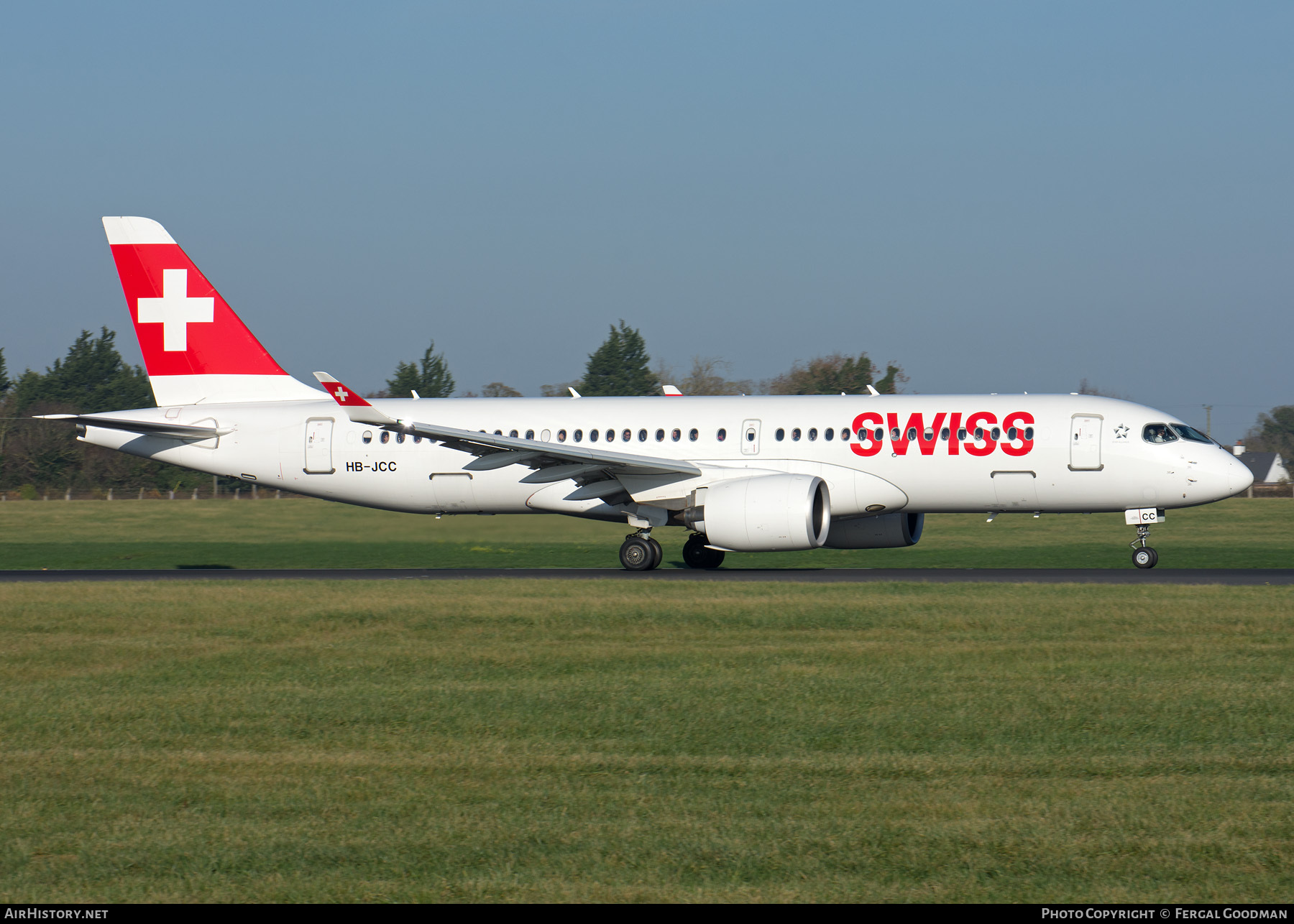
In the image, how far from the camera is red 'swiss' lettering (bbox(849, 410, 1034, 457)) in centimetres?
2552

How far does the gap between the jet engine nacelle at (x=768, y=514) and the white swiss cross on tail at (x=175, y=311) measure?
13.0 m

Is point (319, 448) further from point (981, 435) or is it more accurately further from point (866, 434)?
point (981, 435)

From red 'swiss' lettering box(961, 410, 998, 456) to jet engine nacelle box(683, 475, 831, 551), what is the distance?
315 centimetres

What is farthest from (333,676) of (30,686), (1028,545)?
(1028,545)

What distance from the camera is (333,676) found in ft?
41.9

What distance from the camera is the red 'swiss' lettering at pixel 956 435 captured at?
2552 centimetres

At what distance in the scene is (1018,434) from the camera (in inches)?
1006

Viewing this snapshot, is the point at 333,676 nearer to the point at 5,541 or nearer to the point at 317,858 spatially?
the point at 317,858

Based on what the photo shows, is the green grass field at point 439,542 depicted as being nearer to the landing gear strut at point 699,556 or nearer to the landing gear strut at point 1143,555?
the landing gear strut at point 699,556

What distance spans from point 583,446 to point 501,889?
71.6 ft

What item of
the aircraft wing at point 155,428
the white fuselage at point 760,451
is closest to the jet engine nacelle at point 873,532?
the white fuselage at point 760,451

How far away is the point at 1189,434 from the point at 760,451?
8.50m

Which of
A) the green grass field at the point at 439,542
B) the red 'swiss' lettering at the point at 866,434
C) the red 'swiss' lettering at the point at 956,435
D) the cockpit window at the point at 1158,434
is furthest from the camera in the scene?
the green grass field at the point at 439,542

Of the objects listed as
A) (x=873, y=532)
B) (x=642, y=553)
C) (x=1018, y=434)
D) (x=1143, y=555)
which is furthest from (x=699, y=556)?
(x=1143, y=555)
